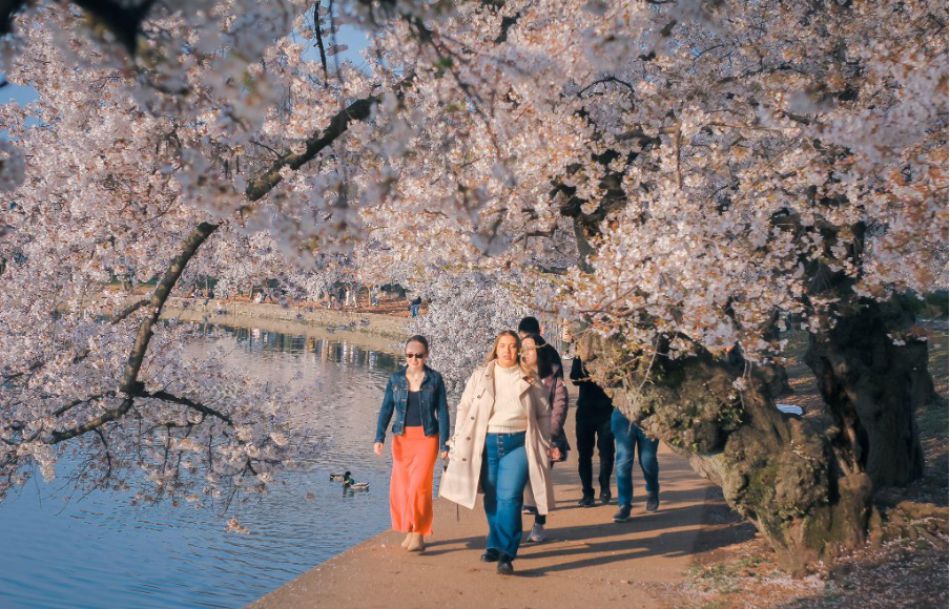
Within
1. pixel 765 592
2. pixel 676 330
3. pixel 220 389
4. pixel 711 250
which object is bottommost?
pixel 765 592

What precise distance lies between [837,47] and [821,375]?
9.57ft

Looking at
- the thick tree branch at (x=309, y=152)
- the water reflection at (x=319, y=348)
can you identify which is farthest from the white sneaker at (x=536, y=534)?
the water reflection at (x=319, y=348)

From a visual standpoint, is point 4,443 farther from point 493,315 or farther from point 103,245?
point 493,315

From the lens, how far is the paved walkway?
6.66m

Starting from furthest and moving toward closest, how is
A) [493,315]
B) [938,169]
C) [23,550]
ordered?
[493,315]
[23,550]
[938,169]

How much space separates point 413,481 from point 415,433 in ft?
1.24

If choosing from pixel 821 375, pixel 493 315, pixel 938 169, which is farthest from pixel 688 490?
pixel 493 315

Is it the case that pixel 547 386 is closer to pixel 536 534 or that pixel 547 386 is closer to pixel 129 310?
pixel 536 534

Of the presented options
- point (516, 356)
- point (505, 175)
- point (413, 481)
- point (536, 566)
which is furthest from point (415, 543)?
point (505, 175)

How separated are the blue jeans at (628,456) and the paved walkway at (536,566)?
26cm

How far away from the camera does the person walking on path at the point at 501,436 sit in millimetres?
7527

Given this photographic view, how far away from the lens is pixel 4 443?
30.2 feet

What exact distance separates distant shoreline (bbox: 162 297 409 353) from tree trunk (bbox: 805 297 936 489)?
103ft

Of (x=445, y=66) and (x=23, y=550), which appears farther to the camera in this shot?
(x=23, y=550)
